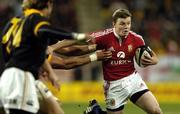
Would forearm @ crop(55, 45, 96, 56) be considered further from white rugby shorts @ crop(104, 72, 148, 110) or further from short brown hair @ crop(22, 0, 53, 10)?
short brown hair @ crop(22, 0, 53, 10)

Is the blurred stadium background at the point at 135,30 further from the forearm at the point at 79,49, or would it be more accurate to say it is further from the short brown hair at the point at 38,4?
the short brown hair at the point at 38,4

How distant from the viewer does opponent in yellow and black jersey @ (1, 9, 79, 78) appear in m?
8.80

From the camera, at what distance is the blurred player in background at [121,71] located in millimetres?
11242

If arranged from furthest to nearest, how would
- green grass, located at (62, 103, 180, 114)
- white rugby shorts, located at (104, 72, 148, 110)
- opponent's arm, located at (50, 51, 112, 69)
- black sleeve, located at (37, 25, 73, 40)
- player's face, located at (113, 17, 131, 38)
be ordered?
green grass, located at (62, 103, 180, 114) < white rugby shorts, located at (104, 72, 148, 110) < player's face, located at (113, 17, 131, 38) < opponent's arm, located at (50, 51, 112, 69) < black sleeve, located at (37, 25, 73, 40)

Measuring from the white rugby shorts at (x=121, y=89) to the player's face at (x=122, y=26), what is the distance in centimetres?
72

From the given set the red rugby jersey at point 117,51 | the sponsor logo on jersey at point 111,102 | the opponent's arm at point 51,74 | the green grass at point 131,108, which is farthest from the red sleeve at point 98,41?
the green grass at point 131,108

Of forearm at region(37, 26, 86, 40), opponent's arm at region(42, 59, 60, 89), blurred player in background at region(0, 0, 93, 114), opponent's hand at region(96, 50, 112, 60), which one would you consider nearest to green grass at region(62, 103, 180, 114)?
opponent's hand at region(96, 50, 112, 60)

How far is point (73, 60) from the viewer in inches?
425

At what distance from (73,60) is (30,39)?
6.29ft

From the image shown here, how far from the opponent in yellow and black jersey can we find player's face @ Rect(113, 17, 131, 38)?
2.16 meters

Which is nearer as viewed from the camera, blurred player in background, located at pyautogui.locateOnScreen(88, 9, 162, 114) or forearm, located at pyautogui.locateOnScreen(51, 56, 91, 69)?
forearm, located at pyautogui.locateOnScreen(51, 56, 91, 69)

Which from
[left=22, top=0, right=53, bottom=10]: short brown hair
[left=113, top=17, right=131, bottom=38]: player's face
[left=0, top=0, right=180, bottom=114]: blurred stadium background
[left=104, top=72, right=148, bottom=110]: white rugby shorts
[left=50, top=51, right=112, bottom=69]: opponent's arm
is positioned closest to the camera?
[left=22, top=0, right=53, bottom=10]: short brown hair

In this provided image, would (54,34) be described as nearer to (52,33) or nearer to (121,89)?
(52,33)

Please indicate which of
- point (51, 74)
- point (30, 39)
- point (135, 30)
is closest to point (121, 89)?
point (51, 74)
